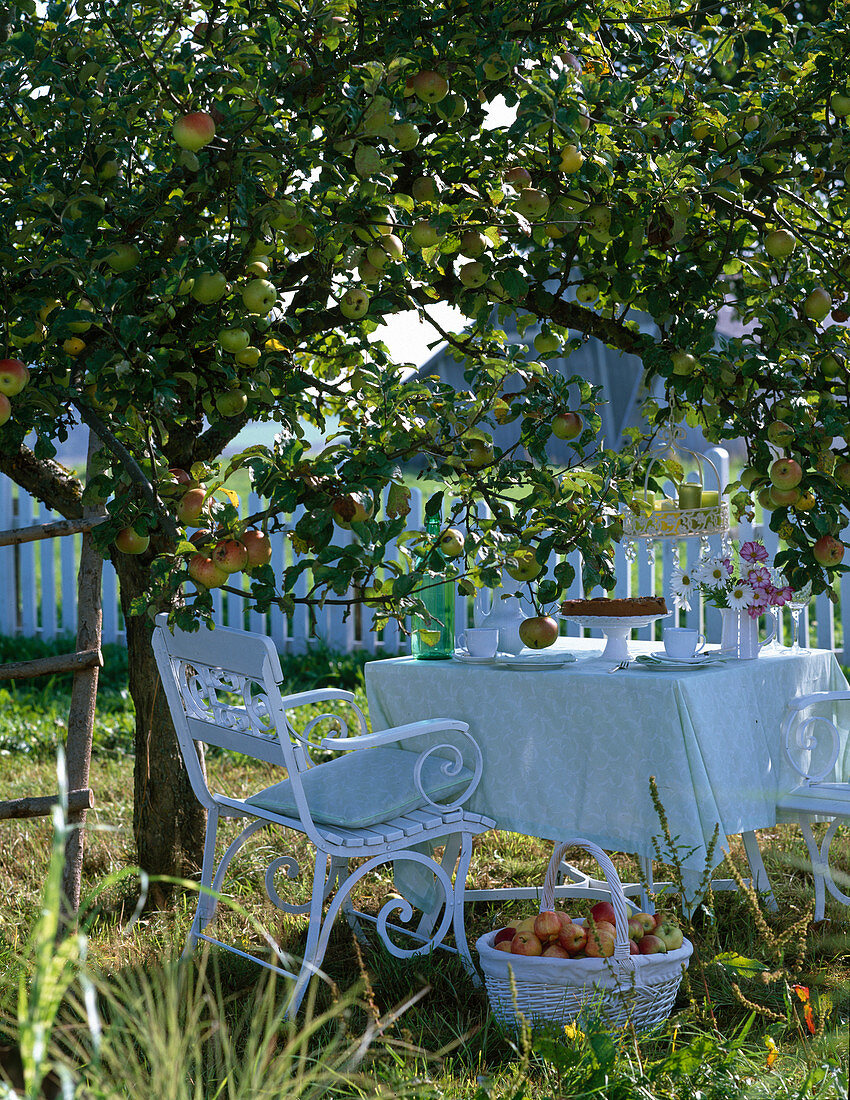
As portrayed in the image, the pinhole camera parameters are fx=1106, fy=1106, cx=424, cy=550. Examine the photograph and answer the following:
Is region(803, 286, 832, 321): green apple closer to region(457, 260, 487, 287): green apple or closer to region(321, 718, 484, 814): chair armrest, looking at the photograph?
region(457, 260, 487, 287): green apple

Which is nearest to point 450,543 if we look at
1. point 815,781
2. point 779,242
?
point 779,242

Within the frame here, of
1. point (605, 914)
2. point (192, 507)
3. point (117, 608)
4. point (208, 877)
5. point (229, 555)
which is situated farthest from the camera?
point (117, 608)

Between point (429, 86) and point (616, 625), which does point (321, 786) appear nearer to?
point (616, 625)

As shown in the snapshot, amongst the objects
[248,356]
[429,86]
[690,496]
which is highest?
[429,86]

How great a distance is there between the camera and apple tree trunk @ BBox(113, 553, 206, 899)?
3.00 meters

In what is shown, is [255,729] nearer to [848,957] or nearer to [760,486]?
[760,486]

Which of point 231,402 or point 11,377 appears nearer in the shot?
point 11,377

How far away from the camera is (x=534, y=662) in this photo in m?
2.72

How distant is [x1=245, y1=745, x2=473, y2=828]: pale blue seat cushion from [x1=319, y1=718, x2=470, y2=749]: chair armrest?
4.5 inches

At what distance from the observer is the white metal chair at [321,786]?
7.43 feet

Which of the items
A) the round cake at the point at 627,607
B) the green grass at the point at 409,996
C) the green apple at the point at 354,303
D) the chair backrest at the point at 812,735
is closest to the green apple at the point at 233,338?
the green apple at the point at 354,303

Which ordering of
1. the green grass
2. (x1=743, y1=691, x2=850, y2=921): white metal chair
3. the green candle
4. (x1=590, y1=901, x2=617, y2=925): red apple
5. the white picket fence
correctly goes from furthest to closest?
1. the white picket fence
2. the green candle
3. (x1=743, y1=691, x2=850, y2=921): white metal chair
4. (x1=590, y1=901, x2=617, y2=925): red apple
5. the green grass

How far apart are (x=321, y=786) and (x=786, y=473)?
122cm

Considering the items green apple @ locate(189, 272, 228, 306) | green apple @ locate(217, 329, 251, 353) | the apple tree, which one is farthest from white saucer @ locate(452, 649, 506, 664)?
green apple @ locate(189, 272, 228, 306)
